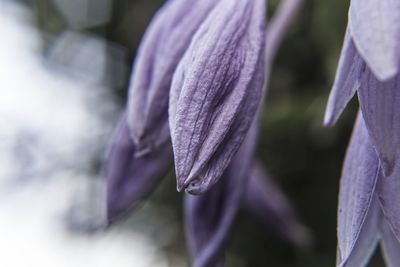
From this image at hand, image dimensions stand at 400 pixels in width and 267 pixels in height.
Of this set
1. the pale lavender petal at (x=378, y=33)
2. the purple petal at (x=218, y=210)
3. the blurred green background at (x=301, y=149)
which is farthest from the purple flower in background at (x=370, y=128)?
the blurred green background at (x=301, y=149)

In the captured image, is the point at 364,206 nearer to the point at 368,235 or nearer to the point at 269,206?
the point at 368,235

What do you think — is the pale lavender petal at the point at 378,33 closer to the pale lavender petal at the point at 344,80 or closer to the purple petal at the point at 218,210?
the pale lavender petal at the point at 344,80

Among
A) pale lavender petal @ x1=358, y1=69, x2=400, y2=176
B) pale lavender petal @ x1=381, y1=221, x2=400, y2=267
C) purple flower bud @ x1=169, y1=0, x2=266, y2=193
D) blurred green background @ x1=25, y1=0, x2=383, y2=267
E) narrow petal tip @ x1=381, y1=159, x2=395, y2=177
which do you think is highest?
pale lavender petal @ x1=358, y1=69, x2=400, y2=176

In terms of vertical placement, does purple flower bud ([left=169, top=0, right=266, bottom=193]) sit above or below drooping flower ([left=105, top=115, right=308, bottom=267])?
above

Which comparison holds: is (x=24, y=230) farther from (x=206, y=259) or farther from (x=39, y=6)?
(x=206, y=259)

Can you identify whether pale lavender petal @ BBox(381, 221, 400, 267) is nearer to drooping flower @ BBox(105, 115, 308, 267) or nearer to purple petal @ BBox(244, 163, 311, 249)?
drooping flower @ BBox(105, 115, 308, 267)

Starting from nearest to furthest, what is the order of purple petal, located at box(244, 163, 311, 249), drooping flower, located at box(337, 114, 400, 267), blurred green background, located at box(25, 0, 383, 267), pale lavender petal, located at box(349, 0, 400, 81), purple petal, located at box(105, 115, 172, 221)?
pale lavender petal, located at box(349, 0, 400, 81) → drooping flower, located at box(337, 114, 400, 267) → purple petal, located at box(105, 115, 172, 221) → purple petal, located at box(244, 163, 311, 249) → blurred green background, located at box(25, 0, 383, 267)

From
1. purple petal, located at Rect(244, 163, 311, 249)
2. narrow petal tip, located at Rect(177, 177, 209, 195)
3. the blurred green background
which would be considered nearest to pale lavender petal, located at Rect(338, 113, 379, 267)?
narrow petal tip, located at Rect(177, 177, 209, 195)

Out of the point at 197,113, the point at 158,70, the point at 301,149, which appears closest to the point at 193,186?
the point at 197,113
